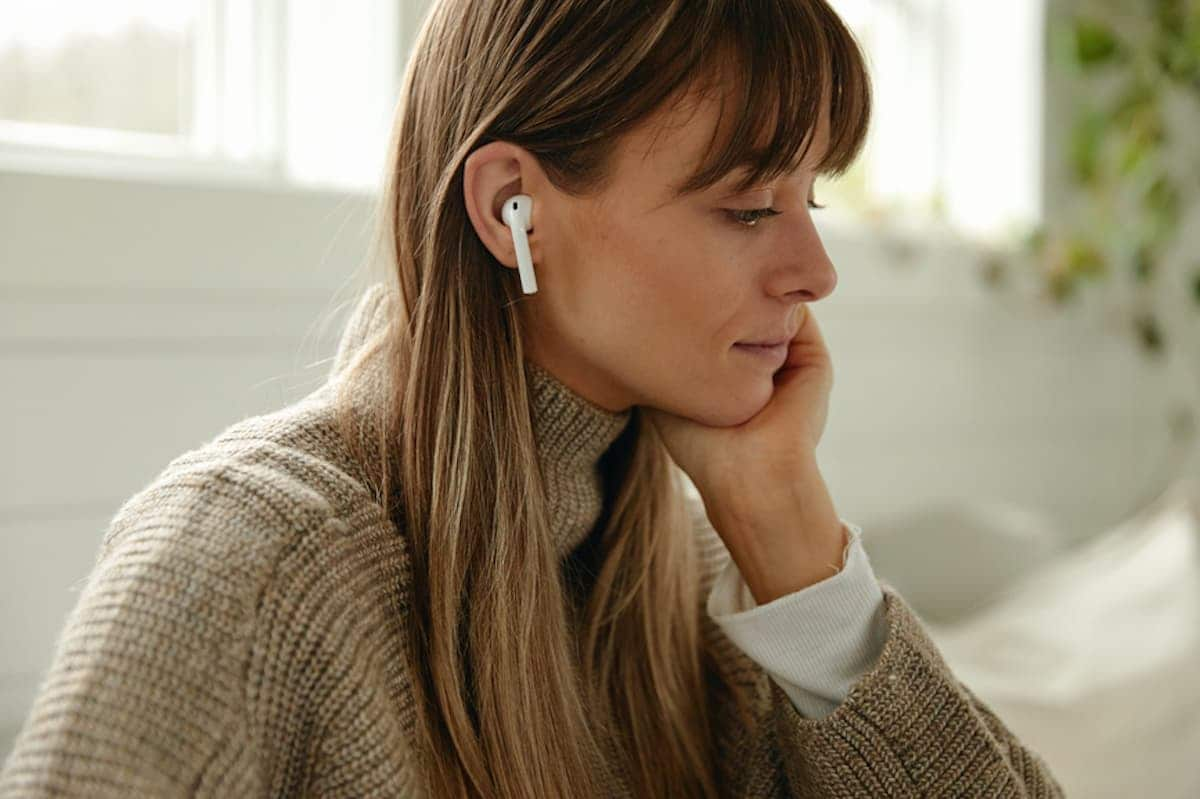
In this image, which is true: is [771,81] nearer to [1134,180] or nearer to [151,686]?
[151,686]

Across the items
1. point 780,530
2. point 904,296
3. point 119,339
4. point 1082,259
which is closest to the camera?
point 780,530

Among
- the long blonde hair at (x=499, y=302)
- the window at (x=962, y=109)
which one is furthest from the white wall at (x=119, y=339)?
the window at (x=962, y=109)

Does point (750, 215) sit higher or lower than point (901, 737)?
higher

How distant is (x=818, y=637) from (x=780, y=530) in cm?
10

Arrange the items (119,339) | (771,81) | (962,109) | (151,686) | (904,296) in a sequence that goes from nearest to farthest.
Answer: (151,686), (771,81), (119,339), (904,296), (962,109)

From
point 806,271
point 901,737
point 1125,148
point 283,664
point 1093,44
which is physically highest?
point 1093,44

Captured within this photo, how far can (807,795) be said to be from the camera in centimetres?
107

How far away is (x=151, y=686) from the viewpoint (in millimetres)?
746

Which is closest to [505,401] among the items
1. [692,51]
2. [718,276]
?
[718,276]

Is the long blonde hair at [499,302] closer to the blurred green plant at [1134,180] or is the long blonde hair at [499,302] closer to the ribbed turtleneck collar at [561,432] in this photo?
the ribbed turtleneck collar at [561,432]

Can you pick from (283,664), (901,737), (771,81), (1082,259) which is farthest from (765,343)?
(1082,259)

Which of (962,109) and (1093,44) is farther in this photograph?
(962,109)

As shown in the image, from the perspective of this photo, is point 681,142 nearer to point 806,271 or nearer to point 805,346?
point 806,271

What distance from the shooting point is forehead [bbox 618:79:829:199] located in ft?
3.14
